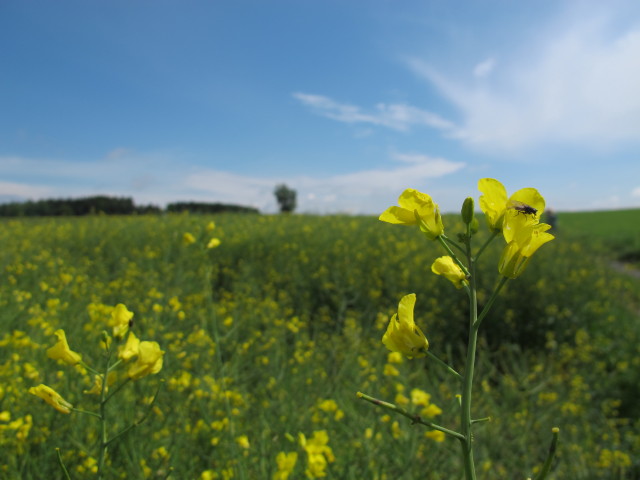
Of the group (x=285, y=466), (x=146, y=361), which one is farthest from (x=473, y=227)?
(x=285, y=466)

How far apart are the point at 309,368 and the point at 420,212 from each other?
2.20 m

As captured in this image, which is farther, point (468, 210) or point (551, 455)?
point (468, 210)

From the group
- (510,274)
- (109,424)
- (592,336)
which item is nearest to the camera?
(510,274)

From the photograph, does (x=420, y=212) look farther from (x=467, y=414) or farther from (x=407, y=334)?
(x=467, y=414)

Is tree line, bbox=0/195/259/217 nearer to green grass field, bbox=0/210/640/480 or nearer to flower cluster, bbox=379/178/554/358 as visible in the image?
green grass field, bbox=0/210/640/480

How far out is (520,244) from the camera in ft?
1.82

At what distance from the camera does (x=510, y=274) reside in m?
0.55

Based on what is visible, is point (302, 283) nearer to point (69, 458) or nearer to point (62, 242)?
point (69, 458)

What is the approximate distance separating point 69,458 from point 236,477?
687mm

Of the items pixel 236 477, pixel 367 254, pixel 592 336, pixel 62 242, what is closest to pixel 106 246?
pixel 62 242

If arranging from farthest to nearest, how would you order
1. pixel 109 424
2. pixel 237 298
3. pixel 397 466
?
pixel 237 298
pixel 109 424
pixel 397 466

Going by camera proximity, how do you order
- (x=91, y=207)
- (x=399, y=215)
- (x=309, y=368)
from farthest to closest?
(x=91, y=207)
(x=309, y=368)
(x=399, y=215)

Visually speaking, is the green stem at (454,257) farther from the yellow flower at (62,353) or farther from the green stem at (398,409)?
the yellow flower at (62,353)

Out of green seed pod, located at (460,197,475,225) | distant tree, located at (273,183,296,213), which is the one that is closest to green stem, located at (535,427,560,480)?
green seed pod, located at (460,197,475,225)
